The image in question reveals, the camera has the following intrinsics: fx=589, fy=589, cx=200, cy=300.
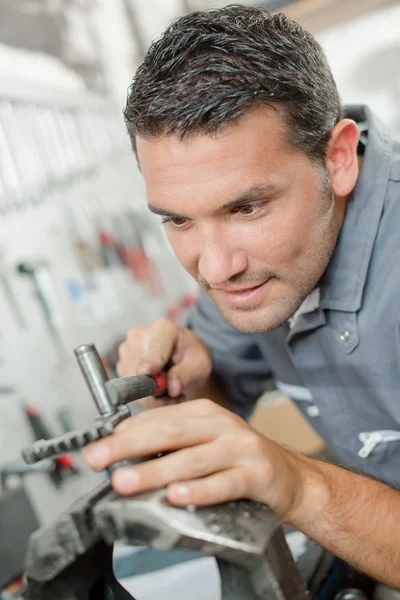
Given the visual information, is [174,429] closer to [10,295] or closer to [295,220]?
[295,220]

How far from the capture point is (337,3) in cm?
198

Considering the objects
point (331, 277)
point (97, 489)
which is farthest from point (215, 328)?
point (97, 489)

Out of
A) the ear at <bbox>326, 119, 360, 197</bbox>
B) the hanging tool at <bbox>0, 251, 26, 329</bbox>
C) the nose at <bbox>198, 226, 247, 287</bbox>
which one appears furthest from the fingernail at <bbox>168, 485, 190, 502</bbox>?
the hanging tool at <bbox>0, 251, 26, 329</bbox>

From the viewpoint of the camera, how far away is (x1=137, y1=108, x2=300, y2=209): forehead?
0.85 meters

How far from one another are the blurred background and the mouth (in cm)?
51

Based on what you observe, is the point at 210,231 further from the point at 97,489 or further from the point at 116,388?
the point at 97,489

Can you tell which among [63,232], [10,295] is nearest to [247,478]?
[10,295]

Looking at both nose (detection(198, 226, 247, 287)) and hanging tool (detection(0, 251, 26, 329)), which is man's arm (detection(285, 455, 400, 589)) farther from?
hanging tool (detection(0, 251, 26, 329))

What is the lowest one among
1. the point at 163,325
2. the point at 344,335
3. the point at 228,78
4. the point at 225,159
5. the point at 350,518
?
the point at 350,518

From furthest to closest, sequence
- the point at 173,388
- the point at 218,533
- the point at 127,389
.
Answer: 1. the point at 173,388
2. the point at 127,389
3. the point at 218,533

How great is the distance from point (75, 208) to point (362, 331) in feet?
2.97

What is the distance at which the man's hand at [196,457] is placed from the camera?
52 centimetres

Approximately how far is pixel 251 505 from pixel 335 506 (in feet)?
0.51

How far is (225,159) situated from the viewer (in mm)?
848
